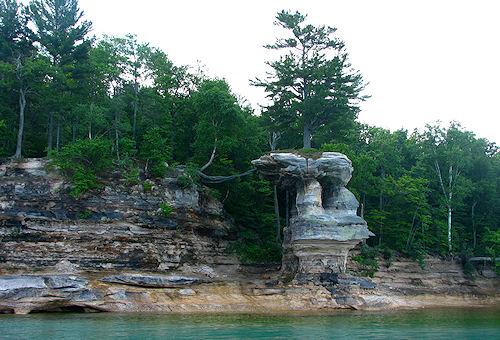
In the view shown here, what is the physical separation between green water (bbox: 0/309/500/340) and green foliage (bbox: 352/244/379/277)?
9943 mm

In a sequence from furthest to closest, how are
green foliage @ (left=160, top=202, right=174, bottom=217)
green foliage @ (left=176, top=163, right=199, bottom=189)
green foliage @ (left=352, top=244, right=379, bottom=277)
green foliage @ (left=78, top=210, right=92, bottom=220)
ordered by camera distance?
green foliage @ (left=352, top=244, right=379, bottom=277) < green foliage @ (left=176, top=163, right=199, bottom=189) < green foliage @ (left=160, top=202, right=174, bottom=217) < green foliage @ (left=78, top=210, right=92, bottom=220)

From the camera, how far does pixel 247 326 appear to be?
78.4ft

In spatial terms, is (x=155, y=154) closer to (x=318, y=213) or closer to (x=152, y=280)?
(x=152, y=280)

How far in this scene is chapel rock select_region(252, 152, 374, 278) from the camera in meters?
35.4

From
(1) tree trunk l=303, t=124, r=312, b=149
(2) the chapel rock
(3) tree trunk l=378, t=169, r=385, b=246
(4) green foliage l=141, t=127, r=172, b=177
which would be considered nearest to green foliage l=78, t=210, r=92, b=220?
(4) green foliage l=141, t=127, r=172, b=177

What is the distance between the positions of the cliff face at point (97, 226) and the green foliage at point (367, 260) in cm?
905

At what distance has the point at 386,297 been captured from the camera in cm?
3591

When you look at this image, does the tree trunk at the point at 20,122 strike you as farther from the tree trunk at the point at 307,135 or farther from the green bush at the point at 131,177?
the tree trunk at the point at 307,135

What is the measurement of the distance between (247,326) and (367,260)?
1861cm

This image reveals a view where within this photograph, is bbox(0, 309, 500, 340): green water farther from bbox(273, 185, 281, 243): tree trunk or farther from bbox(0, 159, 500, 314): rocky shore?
bbox(273, 185, 281, 243): tree trunk

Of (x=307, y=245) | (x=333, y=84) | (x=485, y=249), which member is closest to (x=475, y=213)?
(x=485, y=249)

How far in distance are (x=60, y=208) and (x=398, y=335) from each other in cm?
2164

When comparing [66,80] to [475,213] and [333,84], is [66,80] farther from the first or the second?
[475,213]

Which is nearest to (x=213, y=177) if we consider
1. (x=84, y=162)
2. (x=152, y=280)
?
(x=84, y=162)
